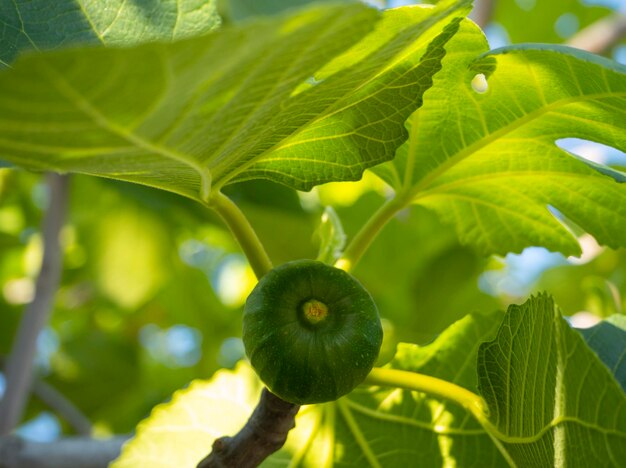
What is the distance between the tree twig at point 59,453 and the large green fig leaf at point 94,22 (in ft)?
2.76

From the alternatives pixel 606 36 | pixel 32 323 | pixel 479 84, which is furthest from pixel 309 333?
pixel 479 84

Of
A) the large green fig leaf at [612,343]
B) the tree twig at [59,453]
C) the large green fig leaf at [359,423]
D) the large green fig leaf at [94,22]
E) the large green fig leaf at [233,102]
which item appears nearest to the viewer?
the large green fig leaf at [233,102]

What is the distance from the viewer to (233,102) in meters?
0.63

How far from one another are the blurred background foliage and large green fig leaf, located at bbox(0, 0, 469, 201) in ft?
3.71

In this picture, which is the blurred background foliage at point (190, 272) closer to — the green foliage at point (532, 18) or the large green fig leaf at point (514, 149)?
the green foliage at point (532, 18)

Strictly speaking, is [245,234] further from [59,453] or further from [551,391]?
[59,453]

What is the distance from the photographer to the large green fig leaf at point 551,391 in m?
0.75

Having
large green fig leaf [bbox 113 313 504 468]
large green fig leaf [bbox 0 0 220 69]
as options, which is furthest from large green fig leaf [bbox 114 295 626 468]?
large green fig leaf [bbox 0 0 220 69]

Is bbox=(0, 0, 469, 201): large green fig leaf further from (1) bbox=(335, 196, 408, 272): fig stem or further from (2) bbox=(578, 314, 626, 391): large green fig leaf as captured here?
(2) bbox=(578, 314, 626, 391): large green fig leaf

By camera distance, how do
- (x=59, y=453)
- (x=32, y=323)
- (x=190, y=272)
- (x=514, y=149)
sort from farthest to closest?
(x=190, y=272) < (x=32, y=323) < (x=59, y=453) < (x=514, y=149)

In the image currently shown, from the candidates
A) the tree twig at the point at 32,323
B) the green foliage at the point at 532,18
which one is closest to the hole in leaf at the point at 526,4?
the green foliage at the point at 532,18

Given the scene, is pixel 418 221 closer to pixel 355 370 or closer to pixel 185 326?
pixel 185 326

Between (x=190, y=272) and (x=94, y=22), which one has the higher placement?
(x=190, y=272)

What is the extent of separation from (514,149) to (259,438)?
0.47m
